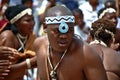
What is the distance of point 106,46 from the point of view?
5.25 metres

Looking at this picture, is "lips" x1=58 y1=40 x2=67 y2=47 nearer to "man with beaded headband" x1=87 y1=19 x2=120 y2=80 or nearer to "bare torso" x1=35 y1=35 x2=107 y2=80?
"bare torso" x1=35 y1=35 x2=107 y2=80

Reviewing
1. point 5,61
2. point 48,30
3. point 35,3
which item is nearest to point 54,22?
point 48,30

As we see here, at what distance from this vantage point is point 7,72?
5.17 m

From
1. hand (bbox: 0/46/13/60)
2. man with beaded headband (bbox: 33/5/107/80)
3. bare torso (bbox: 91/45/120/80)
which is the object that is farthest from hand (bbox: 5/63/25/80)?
bare torso (bbox: 91/45/120/80)

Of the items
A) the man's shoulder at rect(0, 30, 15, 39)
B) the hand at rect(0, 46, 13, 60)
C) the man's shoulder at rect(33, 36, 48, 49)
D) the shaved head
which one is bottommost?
the man's shoulder at rect(0, 30, 15, 39)

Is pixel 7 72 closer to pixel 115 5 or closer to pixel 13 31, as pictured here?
Result: pixel 13 31

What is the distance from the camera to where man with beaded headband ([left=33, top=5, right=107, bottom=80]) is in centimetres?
425

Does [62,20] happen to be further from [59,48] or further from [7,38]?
[7,38]

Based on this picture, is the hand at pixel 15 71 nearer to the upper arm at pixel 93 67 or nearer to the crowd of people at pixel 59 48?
the crowd of people at pixel 59 48

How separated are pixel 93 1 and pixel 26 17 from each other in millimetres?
3650

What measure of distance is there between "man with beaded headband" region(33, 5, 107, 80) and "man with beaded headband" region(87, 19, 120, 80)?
0.70 metres

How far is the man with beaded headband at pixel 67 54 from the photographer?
425 centimetres

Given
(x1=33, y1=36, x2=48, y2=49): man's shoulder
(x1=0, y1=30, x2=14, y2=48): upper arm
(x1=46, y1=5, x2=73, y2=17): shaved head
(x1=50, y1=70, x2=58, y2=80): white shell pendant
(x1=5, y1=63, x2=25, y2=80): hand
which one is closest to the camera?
(x1=46, y1=5, x2=73, y2=17): shaved head


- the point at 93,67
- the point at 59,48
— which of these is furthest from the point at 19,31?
the point at 93,67
